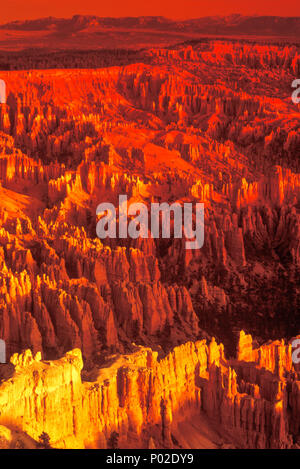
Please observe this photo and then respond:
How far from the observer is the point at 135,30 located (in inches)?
3125

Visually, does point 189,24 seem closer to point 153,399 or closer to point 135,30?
point 135,30

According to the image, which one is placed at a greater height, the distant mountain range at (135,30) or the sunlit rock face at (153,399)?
the distant mountain range at (135,30)

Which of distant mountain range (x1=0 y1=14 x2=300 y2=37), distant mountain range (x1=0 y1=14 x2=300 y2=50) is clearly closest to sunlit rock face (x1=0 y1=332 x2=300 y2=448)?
distant mountain range (x1=0 y1=14 x2=300 y2=50)

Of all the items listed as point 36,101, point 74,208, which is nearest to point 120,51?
point 36,101

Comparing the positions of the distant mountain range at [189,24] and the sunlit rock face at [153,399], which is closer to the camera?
the sunlit rock face at [153,399]

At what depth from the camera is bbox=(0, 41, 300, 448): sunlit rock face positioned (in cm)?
1495

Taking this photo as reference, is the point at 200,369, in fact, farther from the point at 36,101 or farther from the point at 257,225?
the point at 36,101

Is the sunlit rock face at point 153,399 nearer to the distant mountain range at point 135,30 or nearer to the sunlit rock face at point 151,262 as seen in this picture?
the sunlit rock face at point 151,262

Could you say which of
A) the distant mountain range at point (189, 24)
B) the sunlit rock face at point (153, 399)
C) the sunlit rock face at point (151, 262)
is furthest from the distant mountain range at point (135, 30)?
the sunlit rock face at point (153, 399)

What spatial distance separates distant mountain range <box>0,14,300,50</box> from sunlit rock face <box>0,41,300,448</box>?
13884mm

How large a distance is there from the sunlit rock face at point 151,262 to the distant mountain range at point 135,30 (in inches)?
547

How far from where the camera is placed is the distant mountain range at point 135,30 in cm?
7625

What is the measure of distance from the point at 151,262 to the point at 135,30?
5534 centimetres

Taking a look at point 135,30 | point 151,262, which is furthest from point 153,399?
point 135,30
